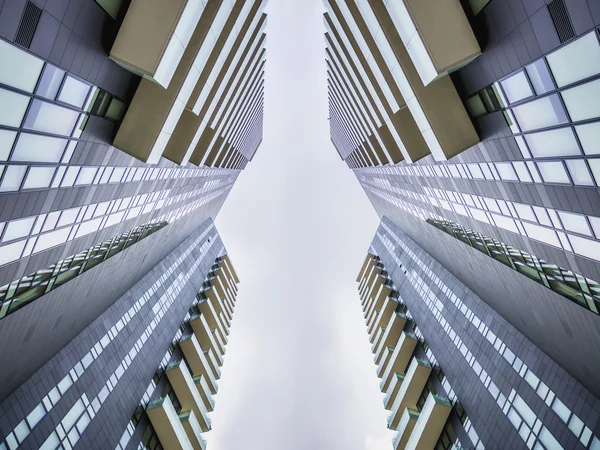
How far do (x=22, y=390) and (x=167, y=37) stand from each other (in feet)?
67.1

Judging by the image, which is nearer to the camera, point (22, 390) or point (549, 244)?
point (549, 244)

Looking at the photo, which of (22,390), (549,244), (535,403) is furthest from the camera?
(535,403)

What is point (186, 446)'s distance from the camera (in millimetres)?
32406

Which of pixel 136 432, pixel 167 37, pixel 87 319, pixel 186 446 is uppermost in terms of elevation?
pixel 167 37

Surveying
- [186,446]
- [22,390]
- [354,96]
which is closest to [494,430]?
[186,446]

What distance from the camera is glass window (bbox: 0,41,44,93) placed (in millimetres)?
10503

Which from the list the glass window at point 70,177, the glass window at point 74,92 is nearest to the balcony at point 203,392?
the glass window at point 70,177

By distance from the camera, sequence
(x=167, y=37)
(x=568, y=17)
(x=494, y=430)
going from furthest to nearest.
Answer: (x=494, y=430), (x=167, y=37), (x=568, y=17)

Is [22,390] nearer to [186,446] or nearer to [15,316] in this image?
[15,316]

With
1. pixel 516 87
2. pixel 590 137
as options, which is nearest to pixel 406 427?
pixel 590 137

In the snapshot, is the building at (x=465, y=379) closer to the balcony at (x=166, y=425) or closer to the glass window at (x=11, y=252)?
the balcony at (x=166, y=425)

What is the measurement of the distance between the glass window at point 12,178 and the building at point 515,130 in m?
17.2

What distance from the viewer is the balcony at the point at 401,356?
4364cm

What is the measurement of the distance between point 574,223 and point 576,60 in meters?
7.14
